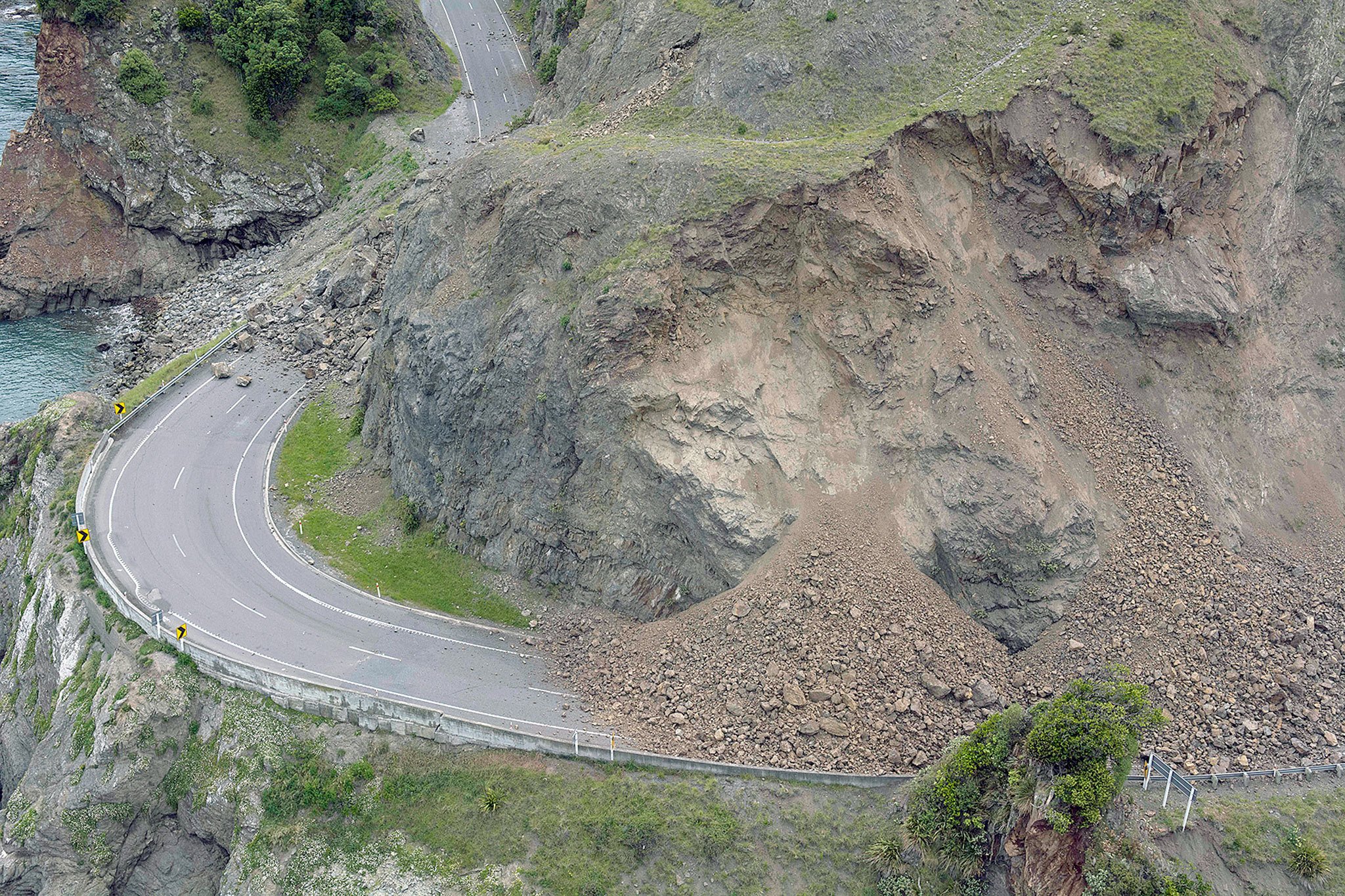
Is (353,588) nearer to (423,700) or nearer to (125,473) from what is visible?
(423,700)

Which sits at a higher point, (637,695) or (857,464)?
(857,464)

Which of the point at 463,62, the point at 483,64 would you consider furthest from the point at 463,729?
the point at 463,62

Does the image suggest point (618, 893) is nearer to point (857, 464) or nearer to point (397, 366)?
point (857, 464)

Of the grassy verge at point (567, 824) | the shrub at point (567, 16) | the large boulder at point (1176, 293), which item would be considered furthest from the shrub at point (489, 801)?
the shrub at point (567, 16)

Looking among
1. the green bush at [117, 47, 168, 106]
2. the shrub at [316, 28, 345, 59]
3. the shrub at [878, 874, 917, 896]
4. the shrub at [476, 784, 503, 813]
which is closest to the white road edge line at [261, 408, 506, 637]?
the shrub at [476, 784, 503, 813]

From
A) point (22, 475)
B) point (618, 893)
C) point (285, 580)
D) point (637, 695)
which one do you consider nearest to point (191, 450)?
point (22, 475)

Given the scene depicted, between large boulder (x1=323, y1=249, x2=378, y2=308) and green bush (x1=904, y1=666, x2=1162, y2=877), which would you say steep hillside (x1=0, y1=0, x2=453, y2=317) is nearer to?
large boulder (x1=323, y1=249, x2=378, y2=308)

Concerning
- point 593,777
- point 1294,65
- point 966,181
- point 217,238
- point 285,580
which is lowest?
point 593,777
